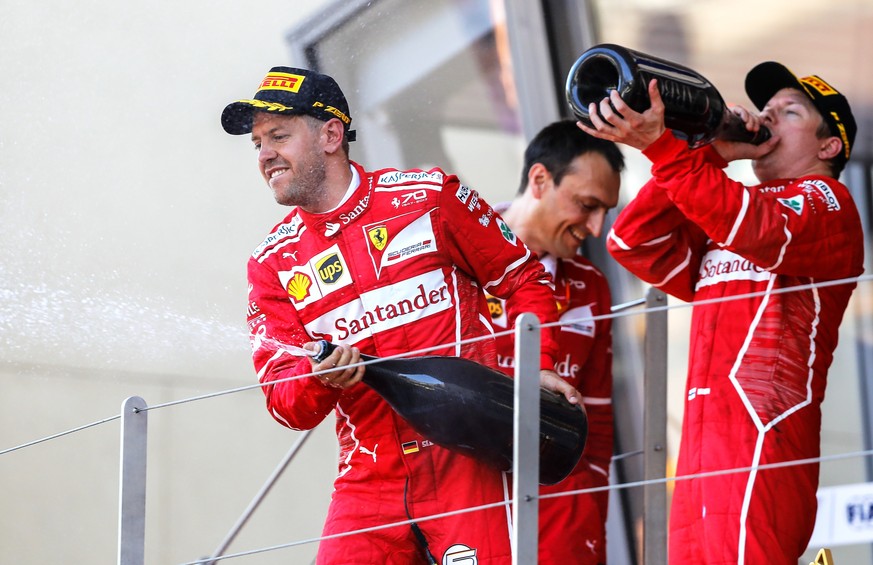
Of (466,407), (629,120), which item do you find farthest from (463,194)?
(466,407)

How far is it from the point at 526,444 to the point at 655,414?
0.88 meters

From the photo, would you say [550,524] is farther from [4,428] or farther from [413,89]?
[4,428]

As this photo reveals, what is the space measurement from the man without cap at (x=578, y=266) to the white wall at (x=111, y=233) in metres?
0.67

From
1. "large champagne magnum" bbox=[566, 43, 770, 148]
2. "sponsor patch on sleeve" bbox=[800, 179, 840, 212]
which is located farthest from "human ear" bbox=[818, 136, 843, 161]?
"large champagne magnum" bbox=[566, 43, 770, 148]

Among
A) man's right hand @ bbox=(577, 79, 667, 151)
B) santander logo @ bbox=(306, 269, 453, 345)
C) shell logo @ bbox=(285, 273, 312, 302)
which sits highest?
man's right hand @ bbox=(577, 79, 667, 151)

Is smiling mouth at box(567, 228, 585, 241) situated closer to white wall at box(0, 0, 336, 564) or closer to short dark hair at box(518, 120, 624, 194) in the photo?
short dark hair at box(518, 120, 624, 194)

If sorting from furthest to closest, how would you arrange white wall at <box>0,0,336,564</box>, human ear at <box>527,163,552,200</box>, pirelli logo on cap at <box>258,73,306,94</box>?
white wall at <box>0,0,336,564</box>
human ear at <box>527,163,552,200</box>
pirelli logo on cap at <box>258,73,306,94</box>

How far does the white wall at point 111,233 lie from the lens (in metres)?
3.28

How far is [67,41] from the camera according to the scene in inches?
131

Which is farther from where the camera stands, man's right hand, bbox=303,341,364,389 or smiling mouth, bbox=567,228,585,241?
smiling mouth, bbox=567,228,585,241

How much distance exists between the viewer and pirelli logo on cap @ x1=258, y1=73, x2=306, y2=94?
202 cm

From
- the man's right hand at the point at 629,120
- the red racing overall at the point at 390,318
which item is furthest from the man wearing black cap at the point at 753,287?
the red racing overall at the point at 390,318

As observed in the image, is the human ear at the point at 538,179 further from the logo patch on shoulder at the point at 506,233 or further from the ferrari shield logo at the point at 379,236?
the ferrari shield logo at the point at 379,236

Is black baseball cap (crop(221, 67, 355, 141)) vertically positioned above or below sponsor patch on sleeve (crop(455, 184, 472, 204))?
above
